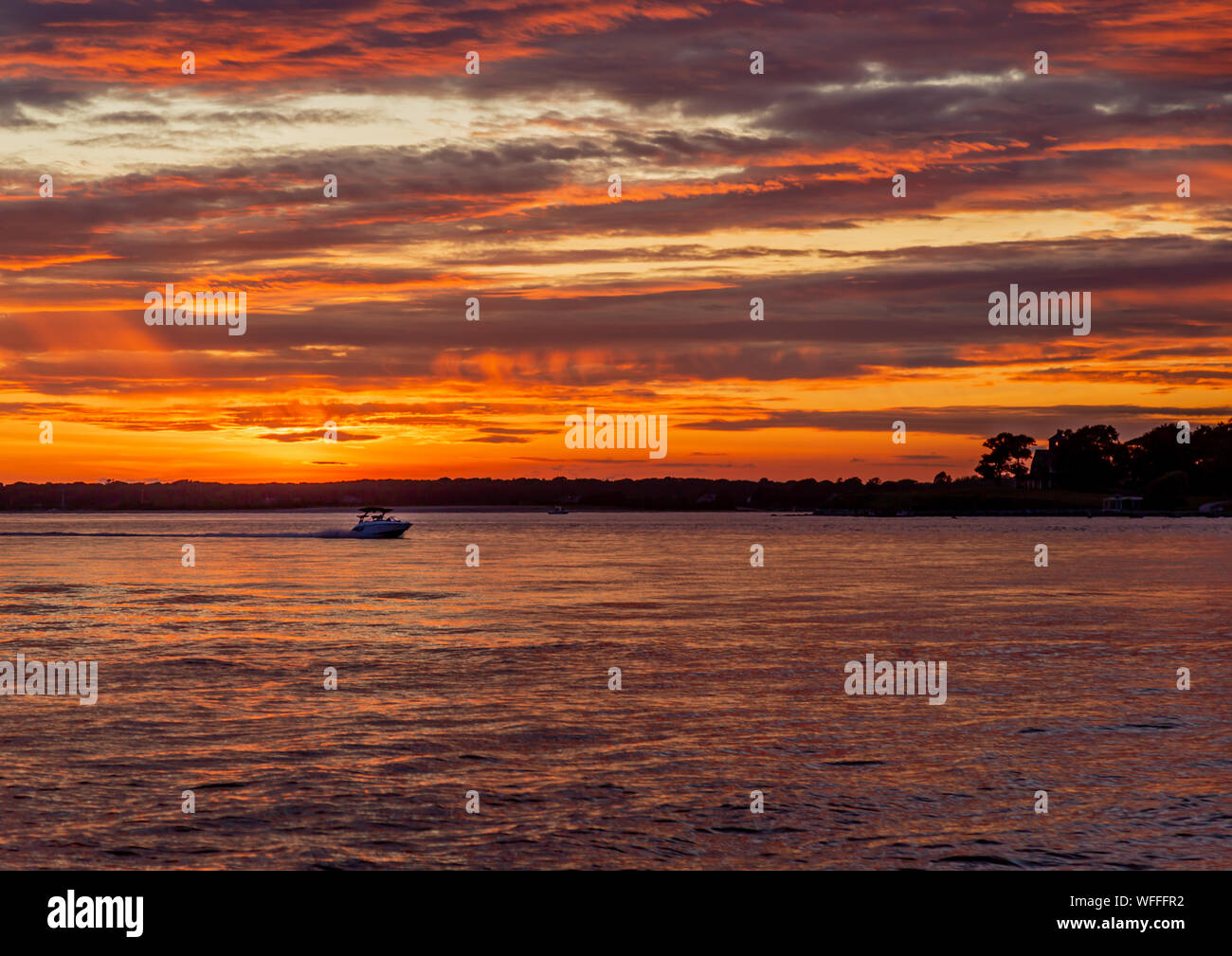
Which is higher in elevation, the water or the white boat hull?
the white boat hull

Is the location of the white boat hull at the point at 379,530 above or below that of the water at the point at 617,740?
above

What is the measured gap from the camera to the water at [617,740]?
1523 centimetres

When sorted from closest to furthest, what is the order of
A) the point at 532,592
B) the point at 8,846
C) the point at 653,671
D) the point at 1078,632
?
1. the point at 8,846
2. the point at 653,671
3. the point at 1078,632
4. the point at 532,592

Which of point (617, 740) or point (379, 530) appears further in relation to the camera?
point (379, 530)

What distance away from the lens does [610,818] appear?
16.3 m

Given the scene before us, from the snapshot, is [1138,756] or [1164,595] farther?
[1164,595]

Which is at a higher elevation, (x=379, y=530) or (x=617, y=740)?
(x=379, y=530)

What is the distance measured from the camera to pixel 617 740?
21734mm

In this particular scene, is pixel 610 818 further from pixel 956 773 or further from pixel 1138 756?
pixel 1138 756

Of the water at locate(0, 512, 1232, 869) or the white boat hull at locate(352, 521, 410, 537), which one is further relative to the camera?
the white boat hull at locate(352, 521, 410, 537)

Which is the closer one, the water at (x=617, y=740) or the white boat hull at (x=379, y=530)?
the water at (x=617, y=740)

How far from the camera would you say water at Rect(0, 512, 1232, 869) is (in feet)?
50.0
